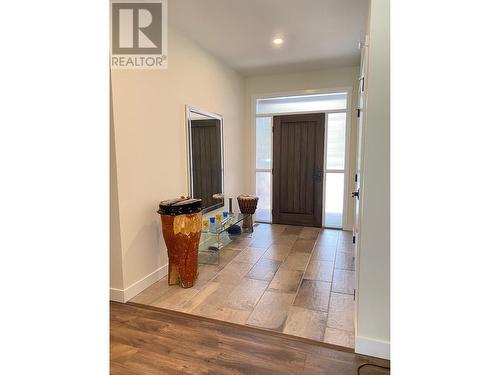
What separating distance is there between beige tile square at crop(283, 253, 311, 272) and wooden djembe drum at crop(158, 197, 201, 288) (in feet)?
3.92

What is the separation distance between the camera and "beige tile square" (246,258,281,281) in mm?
3075

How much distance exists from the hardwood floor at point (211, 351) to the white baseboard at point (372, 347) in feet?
0.12

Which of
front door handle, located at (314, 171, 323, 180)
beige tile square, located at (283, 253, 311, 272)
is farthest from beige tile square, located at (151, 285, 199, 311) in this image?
front door handle, located at (314, 171, 323, 180)

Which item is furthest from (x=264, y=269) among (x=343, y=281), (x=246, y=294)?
(x=343, y=281)

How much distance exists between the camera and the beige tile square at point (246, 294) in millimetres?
2463

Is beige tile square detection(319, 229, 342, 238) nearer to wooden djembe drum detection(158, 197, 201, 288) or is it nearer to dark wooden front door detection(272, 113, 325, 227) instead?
dark wooden front door detection(272, 113, 325, 227)

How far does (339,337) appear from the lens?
2006 mm

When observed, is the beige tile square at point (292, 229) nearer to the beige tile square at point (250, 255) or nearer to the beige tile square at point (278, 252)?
the beige tile square at point (278, 252)

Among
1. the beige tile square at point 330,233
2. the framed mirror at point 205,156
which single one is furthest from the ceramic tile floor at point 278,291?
the framed mirror at point 205,156
